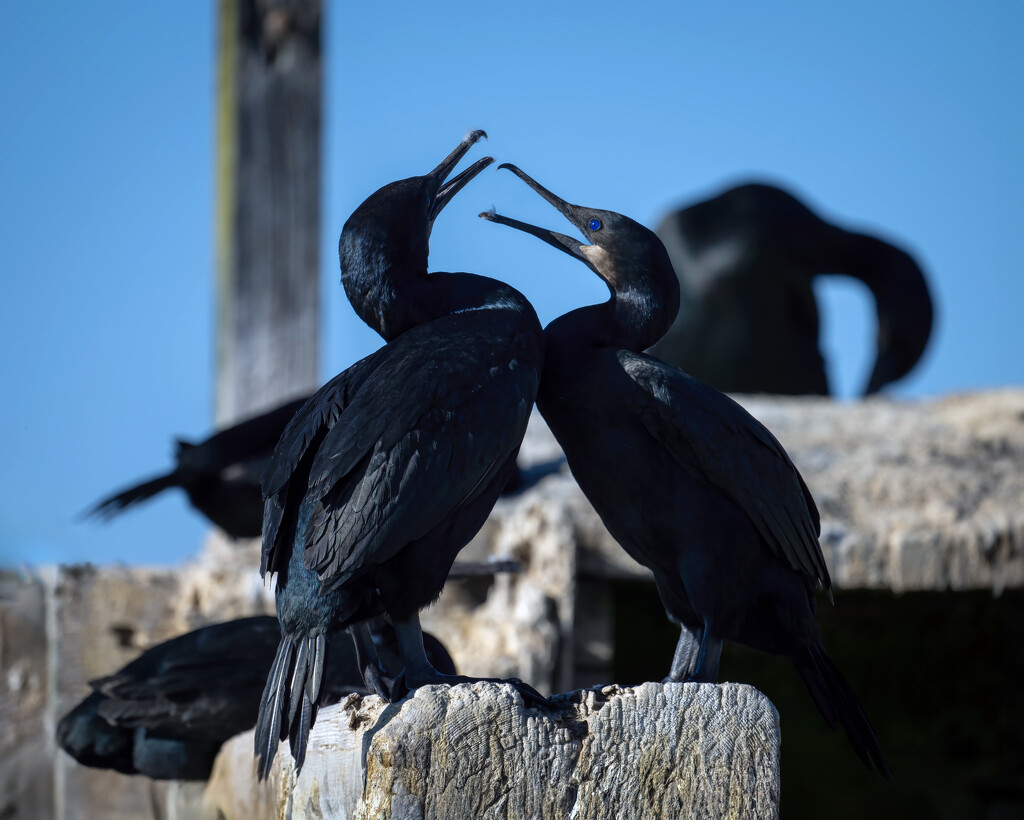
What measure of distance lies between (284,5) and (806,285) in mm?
3595

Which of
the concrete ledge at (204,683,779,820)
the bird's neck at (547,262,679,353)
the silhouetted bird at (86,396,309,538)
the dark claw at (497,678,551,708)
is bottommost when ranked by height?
the concrete ledge at (204,683,779,820)

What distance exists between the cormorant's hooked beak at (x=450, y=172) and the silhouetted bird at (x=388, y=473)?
16 centimetres

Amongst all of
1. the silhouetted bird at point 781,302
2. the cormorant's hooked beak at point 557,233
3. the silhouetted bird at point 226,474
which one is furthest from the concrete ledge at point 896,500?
the cormorant's hooked beak at point 557,233

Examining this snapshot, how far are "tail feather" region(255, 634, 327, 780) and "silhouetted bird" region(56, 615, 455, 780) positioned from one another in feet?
3.45

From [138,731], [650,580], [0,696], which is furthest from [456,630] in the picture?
[0,696]

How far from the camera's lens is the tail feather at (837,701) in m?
2.66

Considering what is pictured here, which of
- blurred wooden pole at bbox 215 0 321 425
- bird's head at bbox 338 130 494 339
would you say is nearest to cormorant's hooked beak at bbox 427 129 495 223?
bird's head at bbox 338 130 494 339

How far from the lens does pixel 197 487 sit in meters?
4.55

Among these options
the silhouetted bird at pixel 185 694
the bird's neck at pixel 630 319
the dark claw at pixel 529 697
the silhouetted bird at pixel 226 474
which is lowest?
the silhouetted bird at pixel 185 694

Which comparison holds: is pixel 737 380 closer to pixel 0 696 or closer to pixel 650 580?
pixel 650 580

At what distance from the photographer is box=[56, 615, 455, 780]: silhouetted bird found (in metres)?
3.59

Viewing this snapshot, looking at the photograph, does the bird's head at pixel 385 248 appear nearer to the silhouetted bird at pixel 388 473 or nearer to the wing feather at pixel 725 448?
the silhouetted bird at pixel 388 473

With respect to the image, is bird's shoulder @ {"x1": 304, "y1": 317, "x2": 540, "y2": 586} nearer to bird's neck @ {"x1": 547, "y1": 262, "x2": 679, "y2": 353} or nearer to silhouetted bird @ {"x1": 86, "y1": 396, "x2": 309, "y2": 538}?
bird's neck @ {"x1": 547, "y1": 262, "x2": 679, "y2": 353}

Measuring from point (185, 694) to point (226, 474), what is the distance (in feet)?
3.54
